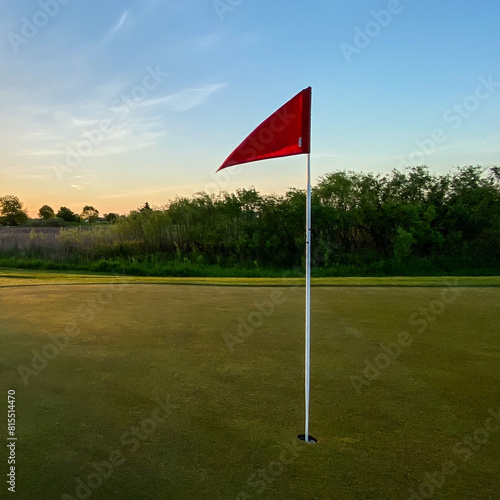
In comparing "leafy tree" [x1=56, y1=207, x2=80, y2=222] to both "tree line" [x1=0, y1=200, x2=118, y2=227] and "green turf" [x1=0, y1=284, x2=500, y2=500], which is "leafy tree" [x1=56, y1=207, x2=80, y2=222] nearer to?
"tree line" [x1=0, y1=200, x2=118, y2=227]

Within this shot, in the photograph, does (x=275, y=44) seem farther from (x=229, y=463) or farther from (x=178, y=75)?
(x=229, y=463)

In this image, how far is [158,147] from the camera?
467 inches

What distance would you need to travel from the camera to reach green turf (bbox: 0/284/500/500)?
1.65 m

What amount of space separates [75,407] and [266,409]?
1.10 m

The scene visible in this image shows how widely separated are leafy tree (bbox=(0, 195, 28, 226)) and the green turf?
51.0m

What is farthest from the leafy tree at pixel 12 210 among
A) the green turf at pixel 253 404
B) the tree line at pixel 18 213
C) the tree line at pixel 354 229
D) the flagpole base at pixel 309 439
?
the flagpole base at pixel 309 439

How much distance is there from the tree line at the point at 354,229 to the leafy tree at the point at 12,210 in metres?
38.7

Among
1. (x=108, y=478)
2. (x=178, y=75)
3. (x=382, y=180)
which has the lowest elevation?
(x=108, y=478)

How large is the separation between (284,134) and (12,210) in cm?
5428

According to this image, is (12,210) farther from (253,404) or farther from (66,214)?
(253,404)

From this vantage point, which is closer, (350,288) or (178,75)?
(350,288)

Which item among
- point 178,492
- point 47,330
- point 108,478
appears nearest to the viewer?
point 178,492

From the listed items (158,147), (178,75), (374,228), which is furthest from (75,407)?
(374,228)

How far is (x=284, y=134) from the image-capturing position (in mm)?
2385
